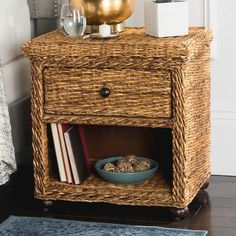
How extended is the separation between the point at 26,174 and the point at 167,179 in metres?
0.61

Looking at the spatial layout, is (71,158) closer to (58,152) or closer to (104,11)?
(58,152)

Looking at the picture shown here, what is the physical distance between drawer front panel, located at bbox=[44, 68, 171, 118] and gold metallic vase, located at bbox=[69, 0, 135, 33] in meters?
0.23

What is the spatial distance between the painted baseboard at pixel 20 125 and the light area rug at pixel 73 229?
36 cm

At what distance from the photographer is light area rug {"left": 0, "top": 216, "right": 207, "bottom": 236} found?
227 centimetres

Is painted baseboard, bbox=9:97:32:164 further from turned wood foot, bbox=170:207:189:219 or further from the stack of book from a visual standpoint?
turned wood foot, bbox=170:207:189:219

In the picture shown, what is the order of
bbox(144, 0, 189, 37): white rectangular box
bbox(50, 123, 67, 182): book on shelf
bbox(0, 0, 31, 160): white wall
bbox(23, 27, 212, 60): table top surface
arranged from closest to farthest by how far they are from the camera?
bbox(23, 27, 212, 60): table top surface < bbox(144, 0, 189, 37): white rectangular box < bbox(50, 123, 67, 182): book on shelf < bbox(0, 0, 31, 160): white wall

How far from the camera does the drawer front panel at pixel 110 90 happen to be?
231 cm

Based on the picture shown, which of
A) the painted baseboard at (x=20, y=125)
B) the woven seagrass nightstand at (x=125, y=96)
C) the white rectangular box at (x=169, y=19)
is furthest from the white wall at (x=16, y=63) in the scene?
the white rectangular box at (x=169, y=19)

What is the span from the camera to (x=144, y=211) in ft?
8.07

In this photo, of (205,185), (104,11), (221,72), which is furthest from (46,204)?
(221,72)

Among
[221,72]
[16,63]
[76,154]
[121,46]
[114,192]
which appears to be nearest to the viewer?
[121,46]

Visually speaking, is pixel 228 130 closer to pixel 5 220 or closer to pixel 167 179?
pixel 167 179

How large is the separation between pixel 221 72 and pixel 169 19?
0.47 meters

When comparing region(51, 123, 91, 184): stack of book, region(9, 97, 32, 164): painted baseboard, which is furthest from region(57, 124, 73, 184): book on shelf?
region(9, 97, 32, 164): painted baseboard
